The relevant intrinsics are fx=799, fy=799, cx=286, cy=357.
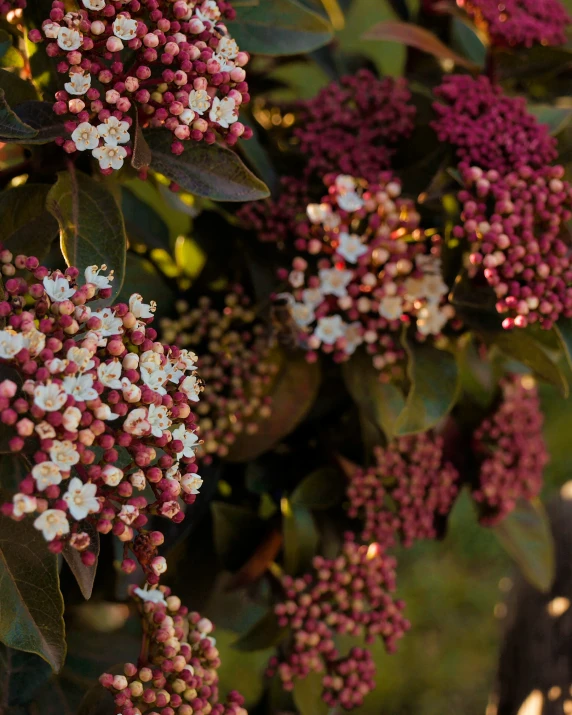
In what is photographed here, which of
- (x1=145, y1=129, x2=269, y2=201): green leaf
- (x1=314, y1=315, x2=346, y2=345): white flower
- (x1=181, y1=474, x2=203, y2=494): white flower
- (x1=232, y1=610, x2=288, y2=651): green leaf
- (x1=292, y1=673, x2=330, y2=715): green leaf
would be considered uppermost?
(x1=145, y1=129, x2=269, y2=201): green leaf

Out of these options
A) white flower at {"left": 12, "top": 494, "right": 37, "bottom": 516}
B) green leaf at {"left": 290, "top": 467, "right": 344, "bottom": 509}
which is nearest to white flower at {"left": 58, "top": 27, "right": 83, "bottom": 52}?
white flower at {"left": 12, "top": 494, "right": 37, "bottom": 516}

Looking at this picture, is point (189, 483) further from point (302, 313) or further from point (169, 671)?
point (302, 313)

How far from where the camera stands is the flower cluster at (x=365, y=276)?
2.71ft

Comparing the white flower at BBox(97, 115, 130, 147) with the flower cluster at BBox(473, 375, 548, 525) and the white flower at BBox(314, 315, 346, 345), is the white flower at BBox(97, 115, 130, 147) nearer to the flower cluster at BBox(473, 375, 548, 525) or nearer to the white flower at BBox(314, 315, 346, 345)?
the white flower at BBox(314, 315, 346, 345)

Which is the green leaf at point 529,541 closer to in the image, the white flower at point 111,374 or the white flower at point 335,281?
the white flower at point 335,281

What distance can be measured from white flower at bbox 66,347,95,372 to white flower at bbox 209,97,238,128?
0.23m

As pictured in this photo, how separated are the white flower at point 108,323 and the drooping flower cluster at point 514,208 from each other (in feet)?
1.22

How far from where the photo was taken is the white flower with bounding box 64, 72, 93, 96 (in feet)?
1.99

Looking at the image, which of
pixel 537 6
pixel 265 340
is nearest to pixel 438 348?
pixel 265 340

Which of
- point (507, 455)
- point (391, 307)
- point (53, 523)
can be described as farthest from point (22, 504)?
point (507, 455)

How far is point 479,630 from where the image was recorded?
2145 millimetres

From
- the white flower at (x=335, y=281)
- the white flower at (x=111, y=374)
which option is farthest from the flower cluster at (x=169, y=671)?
the white flower at (x=335, y=281)

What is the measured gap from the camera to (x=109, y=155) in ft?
2.06

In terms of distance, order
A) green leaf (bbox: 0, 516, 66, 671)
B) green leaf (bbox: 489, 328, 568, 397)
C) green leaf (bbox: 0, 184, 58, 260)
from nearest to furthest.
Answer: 1. green leaf (bbox: 0, 516, 66, 671)
2. green leaf (bbox: 0, 184, 58, 260)
3. green leaf (bbox: 489, 328, 568, 397)
